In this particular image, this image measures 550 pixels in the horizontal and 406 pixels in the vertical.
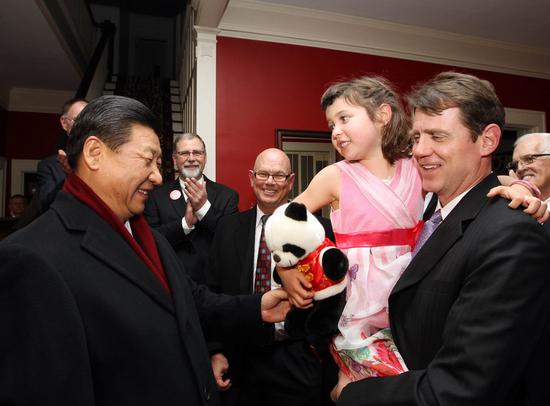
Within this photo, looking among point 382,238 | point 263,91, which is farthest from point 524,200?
point 263,91

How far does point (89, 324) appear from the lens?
0.94 metres

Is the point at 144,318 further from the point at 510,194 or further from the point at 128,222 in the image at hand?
the point at 510,194

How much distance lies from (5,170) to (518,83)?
816 centimetres

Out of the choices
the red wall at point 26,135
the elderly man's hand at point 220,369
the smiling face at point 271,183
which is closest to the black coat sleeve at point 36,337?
the elderly man's hand at point 220,369

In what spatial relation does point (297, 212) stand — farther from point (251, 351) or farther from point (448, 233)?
point (251, 351)

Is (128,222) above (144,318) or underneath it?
above

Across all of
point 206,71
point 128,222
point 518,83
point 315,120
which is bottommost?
point 128,222

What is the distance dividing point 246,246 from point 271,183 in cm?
39

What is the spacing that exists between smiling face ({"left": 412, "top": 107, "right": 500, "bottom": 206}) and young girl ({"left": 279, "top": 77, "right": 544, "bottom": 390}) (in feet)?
0.74

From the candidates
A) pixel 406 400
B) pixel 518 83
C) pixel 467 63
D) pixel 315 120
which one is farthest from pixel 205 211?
pixel 518 83

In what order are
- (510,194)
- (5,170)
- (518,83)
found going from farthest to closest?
(5,170) < (518,83) < (510,194)

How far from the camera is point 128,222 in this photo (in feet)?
4.27

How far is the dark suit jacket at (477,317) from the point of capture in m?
0.81

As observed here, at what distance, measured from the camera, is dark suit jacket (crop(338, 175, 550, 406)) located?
0.81 meters
